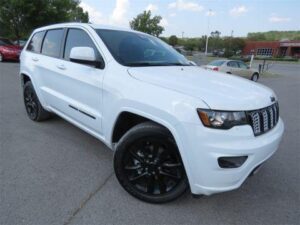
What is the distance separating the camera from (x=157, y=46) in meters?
3.70

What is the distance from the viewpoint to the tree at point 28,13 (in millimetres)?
16953

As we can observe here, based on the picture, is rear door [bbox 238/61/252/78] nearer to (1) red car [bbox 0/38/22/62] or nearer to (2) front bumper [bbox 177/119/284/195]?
(1) red car [bbox 0/38/22/62]

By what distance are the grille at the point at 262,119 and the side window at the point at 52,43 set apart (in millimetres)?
2901

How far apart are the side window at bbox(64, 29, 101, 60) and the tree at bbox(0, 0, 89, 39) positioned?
1576cm

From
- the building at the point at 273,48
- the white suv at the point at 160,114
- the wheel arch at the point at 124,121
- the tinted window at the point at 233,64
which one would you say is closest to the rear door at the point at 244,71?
the tinted window at the point at 233,64

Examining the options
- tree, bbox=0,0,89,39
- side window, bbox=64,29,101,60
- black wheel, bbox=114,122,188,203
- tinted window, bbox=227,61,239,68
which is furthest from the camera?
tree, bbox=0,0,89,39

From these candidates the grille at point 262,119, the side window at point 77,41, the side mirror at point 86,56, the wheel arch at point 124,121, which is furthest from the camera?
the side window at point 77,41

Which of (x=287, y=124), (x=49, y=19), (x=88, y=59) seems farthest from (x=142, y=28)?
(x=88, y=59)

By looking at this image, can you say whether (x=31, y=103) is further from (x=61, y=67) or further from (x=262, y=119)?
(x=262, y=119)

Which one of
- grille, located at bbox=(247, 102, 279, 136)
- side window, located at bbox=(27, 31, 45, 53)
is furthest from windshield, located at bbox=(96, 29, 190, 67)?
side window, located at bbox=(27, 31, 45, 53)

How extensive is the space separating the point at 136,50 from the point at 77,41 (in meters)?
0.86

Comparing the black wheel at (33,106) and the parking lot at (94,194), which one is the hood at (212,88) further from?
the black wheel at (33,106)

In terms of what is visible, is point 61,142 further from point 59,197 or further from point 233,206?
point 233,206

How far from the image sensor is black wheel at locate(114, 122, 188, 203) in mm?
2400
